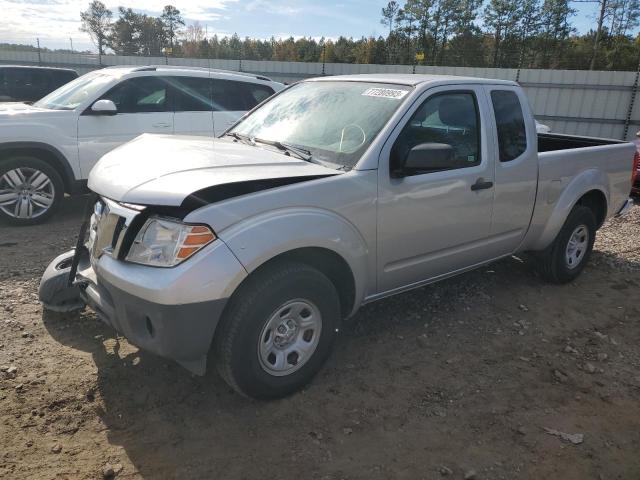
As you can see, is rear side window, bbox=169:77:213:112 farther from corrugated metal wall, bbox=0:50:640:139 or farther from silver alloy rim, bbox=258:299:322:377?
corrugated metal wall, bbox=0:50:640:139

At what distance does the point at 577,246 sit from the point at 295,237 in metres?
3.63

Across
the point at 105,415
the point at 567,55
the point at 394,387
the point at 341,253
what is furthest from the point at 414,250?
the point at 567,55

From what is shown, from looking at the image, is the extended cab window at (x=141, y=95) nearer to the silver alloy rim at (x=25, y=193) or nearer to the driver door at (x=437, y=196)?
the silver alloy rim at (x=25, y=193)

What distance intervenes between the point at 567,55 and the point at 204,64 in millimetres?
29234

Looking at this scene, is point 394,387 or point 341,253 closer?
point 341,253

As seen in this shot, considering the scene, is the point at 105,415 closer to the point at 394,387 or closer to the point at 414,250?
the point at 394,387

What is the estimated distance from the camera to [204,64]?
20.4 metres

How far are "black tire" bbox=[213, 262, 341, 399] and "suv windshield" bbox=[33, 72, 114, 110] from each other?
4959 millimetres

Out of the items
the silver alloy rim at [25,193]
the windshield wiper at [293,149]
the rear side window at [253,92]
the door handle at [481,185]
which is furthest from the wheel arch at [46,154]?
the door handle at [481,185]

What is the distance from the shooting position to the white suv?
614 cm

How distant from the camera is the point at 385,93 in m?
3.65

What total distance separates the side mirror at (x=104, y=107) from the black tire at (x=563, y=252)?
5143 mm

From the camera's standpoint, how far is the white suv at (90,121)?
6.14m

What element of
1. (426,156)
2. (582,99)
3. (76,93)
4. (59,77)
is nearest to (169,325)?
(426,156)
